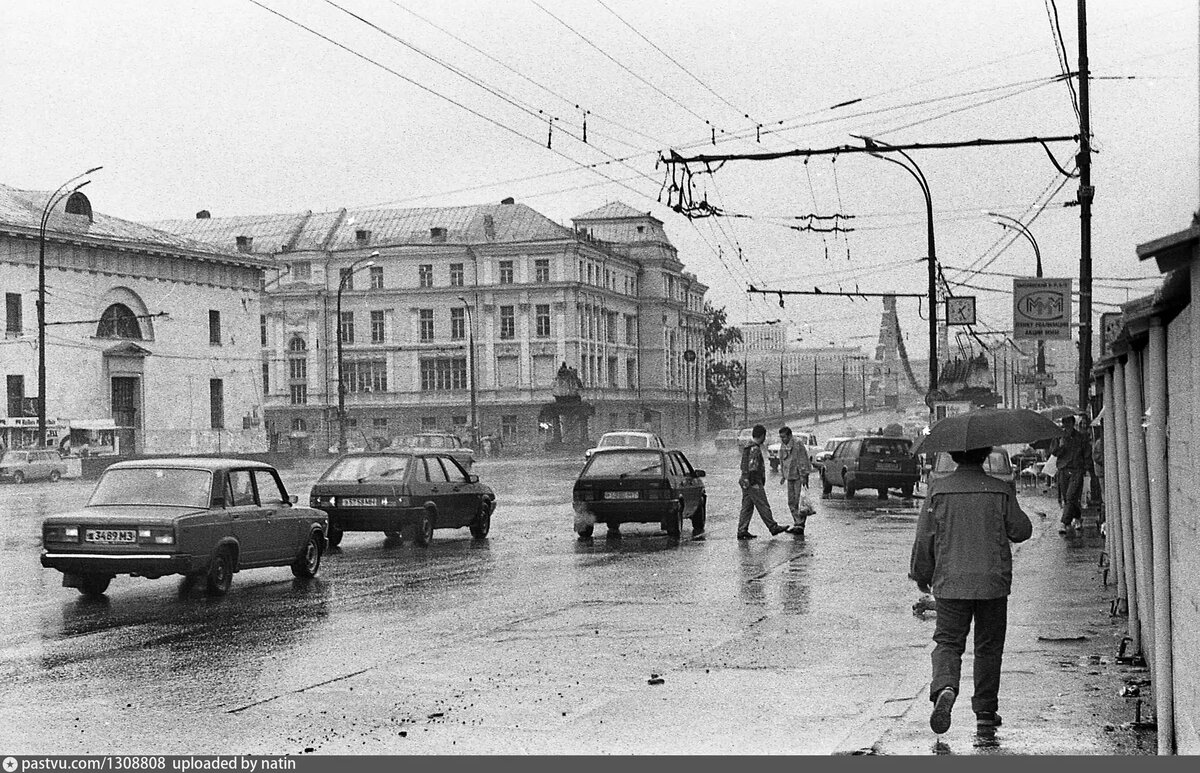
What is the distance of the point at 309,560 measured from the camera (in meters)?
17.4

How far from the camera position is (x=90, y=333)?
64.7 m

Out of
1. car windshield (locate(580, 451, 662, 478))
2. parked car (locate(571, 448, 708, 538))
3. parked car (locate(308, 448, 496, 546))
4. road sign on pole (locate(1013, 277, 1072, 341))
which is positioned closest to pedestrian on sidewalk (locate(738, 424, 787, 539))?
parked car (locate(571, 448, 708, 538))

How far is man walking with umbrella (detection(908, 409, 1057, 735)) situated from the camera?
8.35 meters

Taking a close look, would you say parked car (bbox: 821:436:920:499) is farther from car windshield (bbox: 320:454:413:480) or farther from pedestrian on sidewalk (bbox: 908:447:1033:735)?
pedestrian on sidewalk (bbox: 908:447:1033:735)

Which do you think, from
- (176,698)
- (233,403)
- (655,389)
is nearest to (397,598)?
(176,698)

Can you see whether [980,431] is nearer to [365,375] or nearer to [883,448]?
[883,448]

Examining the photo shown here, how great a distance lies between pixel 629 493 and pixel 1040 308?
8.03m

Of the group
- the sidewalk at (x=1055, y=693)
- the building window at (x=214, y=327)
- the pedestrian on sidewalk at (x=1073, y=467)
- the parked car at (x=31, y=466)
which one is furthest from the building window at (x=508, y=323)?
the sidewalk at (x=1055, y=693)

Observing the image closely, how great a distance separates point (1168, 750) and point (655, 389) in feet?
352

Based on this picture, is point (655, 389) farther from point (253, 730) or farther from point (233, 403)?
point (253, 730)

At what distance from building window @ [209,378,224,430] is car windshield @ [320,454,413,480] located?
51234mm


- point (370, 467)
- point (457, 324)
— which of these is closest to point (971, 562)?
point (370, 467)

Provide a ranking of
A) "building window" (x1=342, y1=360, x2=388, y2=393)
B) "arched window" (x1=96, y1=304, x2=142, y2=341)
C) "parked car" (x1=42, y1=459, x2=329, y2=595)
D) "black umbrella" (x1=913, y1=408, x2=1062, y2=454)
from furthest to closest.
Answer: "building window" (x1=342, y1=360, x2=388, y2=393)
"arched window" (x1=96, y1=304, x2=142, y2=341)
"parked car" (x1=42, y1=459, x2=329, y2=595)
"black umbrella" (x1=913, y1=408, x2=1062, y2=454)

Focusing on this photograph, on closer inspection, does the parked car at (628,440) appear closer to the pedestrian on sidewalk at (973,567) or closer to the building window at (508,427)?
the pedestrian on sidewalk at (973,567)
